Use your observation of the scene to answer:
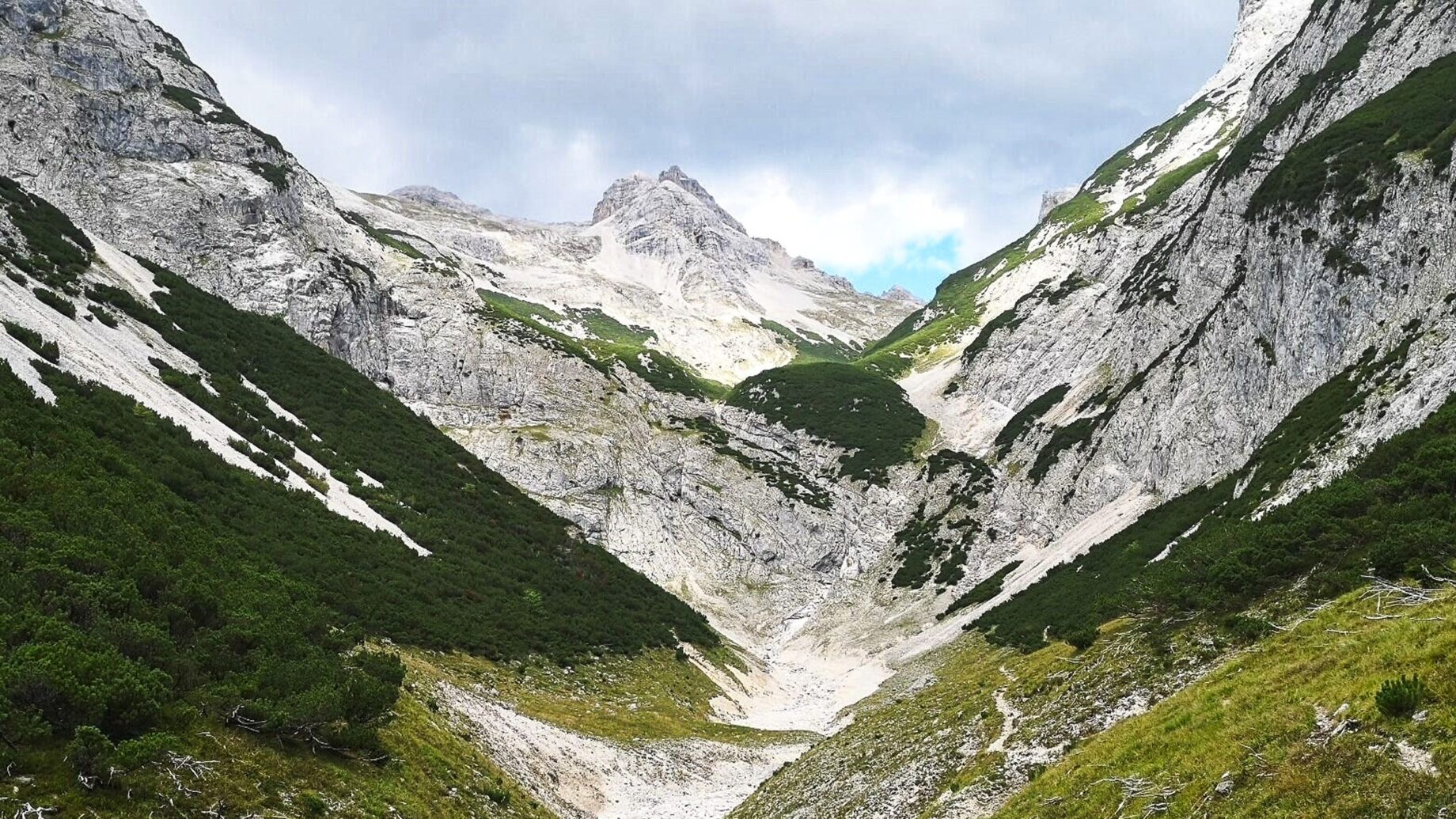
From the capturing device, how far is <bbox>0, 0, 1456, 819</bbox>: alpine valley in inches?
589

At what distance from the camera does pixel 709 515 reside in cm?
10956

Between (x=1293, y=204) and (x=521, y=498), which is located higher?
(x=1293, y=204)

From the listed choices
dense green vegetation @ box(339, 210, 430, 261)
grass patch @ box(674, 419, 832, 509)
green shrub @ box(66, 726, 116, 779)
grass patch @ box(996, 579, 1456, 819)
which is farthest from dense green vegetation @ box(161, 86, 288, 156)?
grass patch @ box(996, 579, 1456, 819)

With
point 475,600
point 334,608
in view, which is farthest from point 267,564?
point 475,600

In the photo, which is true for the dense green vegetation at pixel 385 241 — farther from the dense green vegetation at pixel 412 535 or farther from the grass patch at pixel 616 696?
→ the grass patch at pixel 616 696

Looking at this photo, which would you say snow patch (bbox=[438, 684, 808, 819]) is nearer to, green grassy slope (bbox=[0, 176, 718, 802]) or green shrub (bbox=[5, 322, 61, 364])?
green grassy slope (bbox=[0, 176, 718, 802])

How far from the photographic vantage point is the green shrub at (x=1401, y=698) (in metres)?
10.9

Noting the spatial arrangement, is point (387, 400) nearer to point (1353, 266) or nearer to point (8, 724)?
point (8, 724)

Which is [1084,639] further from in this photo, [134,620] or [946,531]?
[946,531]

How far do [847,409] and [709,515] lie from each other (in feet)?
130

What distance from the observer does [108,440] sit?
28.7 metres

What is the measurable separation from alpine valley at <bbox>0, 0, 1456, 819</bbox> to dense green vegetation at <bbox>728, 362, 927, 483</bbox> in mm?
1206

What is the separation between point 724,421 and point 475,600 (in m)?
96.0

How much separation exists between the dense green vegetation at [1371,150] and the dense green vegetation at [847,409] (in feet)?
193
